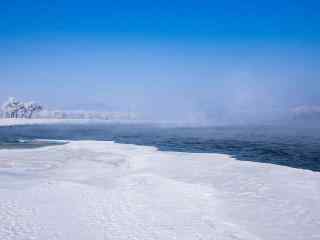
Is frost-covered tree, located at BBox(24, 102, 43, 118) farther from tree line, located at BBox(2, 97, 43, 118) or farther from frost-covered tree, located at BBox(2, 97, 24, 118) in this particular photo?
frost-covered tree, located at BBox(2, 97, 24, 118)

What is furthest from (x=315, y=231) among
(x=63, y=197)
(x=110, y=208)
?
(x=63, y=197)

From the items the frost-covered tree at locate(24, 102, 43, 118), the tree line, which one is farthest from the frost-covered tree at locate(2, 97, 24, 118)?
the frost-covered tree at locate(24, 102, 43, 118)

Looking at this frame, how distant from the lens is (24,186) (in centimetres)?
1570

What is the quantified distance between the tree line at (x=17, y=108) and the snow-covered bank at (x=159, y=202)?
13631 centimetres

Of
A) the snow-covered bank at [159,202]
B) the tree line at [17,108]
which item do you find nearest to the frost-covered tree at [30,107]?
the tree line at [17,108]

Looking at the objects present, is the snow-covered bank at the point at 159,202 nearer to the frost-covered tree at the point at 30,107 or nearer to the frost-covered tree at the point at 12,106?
the frost-covered tree at the point at 12,106

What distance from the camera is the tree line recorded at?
5797 inches

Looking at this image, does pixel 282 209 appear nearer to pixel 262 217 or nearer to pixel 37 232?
pixel 262 217

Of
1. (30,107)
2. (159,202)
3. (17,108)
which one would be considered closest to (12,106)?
(17,108)

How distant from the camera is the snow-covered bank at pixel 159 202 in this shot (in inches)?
389

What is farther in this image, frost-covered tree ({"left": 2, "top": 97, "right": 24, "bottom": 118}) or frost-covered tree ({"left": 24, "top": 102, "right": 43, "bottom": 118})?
frost-covered tree ({"left": 24, "top": 102, "right": 43, "bottom": 118})

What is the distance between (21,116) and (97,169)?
147 meters

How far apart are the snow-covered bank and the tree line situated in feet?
447

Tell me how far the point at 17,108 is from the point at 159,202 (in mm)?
149695
